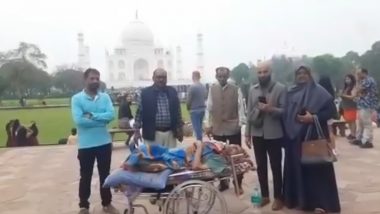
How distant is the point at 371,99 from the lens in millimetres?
10367

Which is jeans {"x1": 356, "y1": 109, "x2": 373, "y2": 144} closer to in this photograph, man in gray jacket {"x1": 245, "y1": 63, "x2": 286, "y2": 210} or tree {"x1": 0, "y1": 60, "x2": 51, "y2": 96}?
man in gray jacket {"x1": 245, "y1": 63, "x2": 286, "y2": 210}

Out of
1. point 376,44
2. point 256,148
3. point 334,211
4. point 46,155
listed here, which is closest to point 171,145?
point 256,148

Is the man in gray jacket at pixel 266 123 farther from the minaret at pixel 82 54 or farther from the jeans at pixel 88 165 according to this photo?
the minaret at pixel 82 54

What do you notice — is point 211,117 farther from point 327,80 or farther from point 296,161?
point 327,80

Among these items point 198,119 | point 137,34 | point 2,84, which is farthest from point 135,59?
point 198,119

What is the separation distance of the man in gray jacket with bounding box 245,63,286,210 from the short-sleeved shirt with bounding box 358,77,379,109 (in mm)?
4862

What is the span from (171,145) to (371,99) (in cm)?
552

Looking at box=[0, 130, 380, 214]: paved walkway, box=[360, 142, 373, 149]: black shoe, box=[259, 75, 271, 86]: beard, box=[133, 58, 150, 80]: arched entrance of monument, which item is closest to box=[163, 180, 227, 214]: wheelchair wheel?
box=[0, 130, 380, 214]: paved walkway

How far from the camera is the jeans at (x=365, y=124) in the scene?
10.6 metres

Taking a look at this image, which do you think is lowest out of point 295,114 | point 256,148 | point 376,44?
point 256,148

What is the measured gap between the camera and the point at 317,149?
5707 millimetres

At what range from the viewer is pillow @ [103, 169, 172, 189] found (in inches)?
202

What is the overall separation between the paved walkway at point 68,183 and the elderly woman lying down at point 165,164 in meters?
0.97

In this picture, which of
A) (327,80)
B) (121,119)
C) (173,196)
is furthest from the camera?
(121,119)
